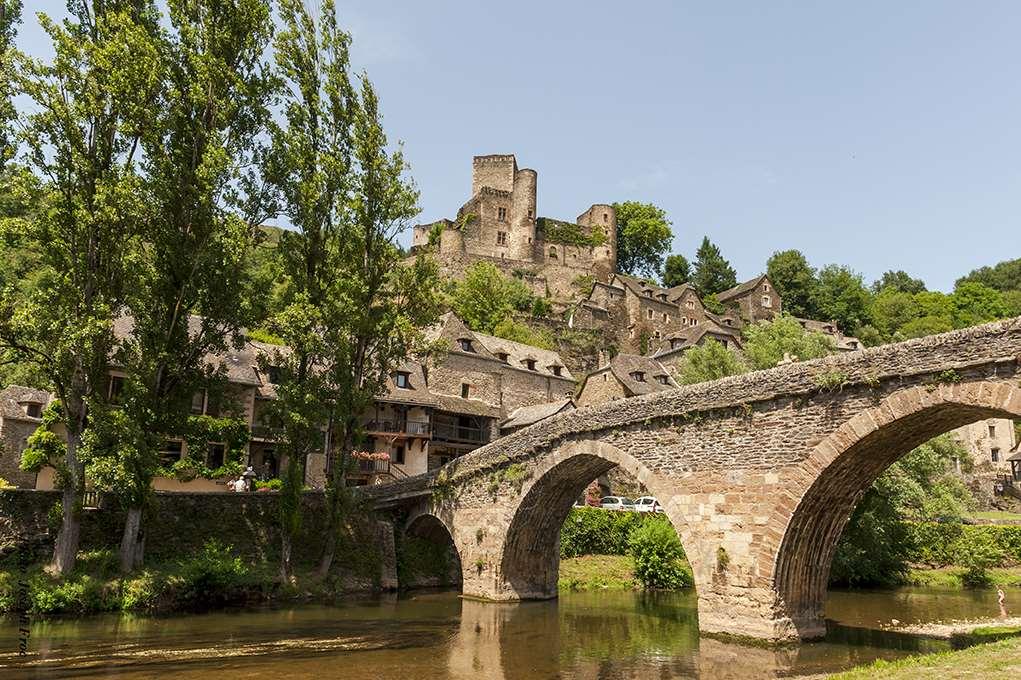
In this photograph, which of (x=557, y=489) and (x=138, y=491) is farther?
(x=557, y=489)

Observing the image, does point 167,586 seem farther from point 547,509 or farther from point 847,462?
point 847,462

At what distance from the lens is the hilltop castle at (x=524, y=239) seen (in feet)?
261

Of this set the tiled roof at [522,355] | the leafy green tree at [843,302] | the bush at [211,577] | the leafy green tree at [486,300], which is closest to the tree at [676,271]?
the leafy green tree at [843,302]

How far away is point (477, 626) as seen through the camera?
1806 cm

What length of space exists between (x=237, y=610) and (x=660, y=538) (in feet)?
50.9

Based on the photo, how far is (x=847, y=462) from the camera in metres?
14.3

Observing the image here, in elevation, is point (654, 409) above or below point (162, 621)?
above

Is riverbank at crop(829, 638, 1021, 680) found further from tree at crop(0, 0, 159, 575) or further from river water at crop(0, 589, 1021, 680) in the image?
tree at crop(0, 0, 159, 575)

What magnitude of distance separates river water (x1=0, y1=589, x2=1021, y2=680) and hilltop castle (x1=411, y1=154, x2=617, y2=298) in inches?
2349

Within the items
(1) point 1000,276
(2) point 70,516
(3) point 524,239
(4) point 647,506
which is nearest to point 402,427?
(4) point 647,506

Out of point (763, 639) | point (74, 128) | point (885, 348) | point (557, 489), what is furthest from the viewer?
point (557, 489)

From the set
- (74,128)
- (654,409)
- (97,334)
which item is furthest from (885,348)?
(74,128)

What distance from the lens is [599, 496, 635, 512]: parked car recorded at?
33.6 metres

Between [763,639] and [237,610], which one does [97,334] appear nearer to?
[237,610]
